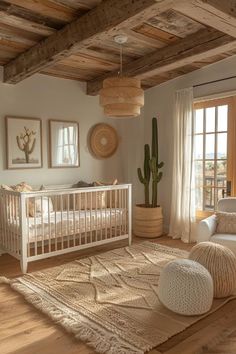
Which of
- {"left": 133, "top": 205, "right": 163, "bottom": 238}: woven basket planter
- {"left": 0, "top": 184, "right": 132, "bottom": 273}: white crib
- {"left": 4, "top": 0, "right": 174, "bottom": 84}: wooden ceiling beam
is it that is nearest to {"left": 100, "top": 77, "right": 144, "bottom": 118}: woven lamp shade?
{"left": 4, "top": 0, "right": 174, "bottom": 84}: wooden ceiling beam

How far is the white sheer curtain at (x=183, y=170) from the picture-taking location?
4.30 meters

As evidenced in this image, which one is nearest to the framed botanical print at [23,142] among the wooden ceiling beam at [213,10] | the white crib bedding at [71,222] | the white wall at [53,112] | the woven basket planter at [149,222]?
the white wall at [53,112]

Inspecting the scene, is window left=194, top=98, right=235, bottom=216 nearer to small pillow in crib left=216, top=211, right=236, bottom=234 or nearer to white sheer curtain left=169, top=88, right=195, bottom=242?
white sheer curtain left=169, top=88, right=195, bottom=242

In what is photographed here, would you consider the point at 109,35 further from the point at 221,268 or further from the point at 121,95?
the point at 221,268

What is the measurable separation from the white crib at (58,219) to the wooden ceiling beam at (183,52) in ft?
5.07

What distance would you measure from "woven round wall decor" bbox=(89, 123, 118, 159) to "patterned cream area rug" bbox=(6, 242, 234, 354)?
1801 millimetres

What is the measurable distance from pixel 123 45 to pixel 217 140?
1.83m

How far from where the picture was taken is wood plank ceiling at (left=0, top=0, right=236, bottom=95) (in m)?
2.36

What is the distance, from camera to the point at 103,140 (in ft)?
15.9

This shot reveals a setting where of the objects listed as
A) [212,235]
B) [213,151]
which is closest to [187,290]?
[212,235]

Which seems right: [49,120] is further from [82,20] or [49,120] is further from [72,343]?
[72,343]

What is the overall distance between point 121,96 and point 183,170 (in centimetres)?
202

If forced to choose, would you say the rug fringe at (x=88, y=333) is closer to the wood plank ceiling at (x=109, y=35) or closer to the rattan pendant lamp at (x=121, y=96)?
the rattan pendant lamp at (x=121, y=96)

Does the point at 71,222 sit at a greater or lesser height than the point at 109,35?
lesser
